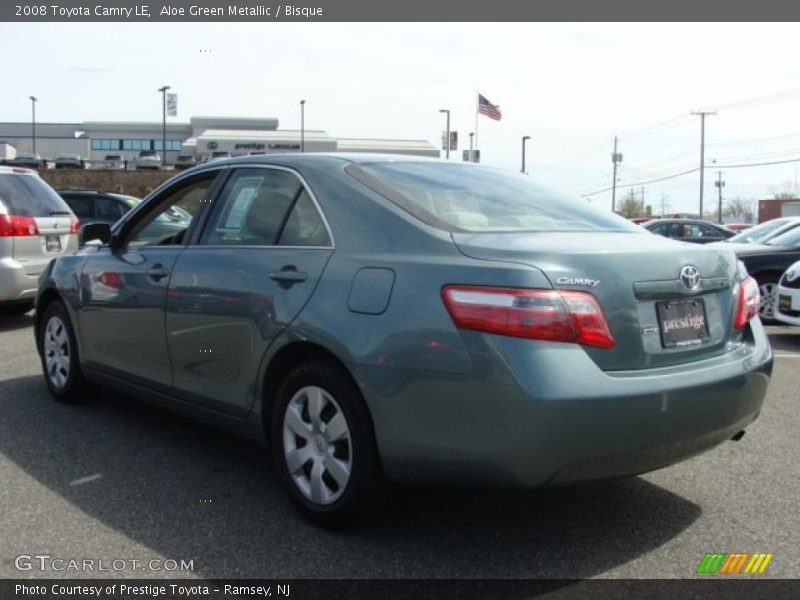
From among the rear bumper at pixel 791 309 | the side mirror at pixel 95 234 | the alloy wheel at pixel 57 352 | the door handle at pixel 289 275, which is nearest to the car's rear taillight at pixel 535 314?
the door handle at pixel 289 275

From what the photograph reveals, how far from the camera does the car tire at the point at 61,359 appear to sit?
539 centimetres

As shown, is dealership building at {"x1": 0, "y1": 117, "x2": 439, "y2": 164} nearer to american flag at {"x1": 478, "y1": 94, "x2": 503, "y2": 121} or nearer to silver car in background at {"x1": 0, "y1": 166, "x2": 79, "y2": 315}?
american flag at {"x1": 478, "y1": 94, "x2": 503, "y2": 121}

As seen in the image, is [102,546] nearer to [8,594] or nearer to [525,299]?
[8,594]

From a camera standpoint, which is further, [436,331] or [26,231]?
[26,231]

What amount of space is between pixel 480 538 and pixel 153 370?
7.01ft

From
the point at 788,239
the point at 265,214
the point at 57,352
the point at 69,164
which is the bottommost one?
the point at 57,352

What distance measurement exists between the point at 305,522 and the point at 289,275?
1.09m

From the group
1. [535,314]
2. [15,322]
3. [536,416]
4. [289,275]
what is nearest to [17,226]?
[15,322]

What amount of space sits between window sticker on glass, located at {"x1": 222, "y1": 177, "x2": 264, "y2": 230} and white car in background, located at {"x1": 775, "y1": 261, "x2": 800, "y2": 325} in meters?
6.58

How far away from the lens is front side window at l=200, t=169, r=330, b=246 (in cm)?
372

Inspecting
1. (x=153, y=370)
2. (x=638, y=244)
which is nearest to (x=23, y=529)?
(x=153, y=370)

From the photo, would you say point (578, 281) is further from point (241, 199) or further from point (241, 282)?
point (241, 199)

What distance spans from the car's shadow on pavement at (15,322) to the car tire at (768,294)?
339 inches

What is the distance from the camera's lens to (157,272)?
4453 mm
